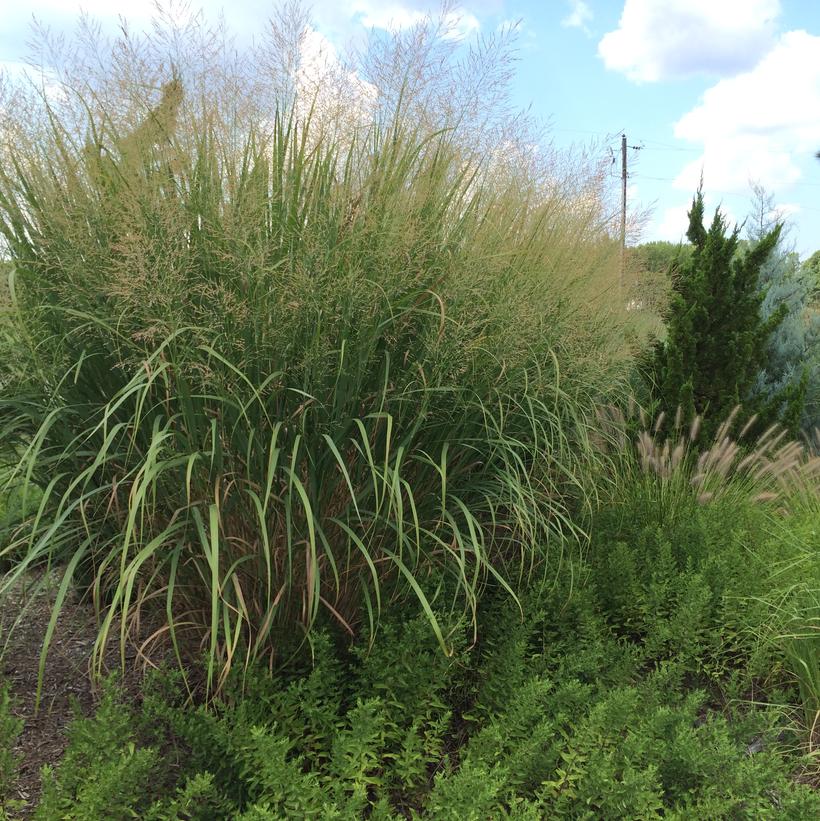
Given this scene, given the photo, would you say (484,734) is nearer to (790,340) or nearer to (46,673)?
(46,673)

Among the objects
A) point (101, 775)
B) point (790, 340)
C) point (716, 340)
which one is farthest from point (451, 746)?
point (790, 340)

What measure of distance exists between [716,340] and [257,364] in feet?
13.7

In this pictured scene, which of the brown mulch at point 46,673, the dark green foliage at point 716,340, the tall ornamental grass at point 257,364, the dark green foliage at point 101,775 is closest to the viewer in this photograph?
the dark green foliage at point 101,775

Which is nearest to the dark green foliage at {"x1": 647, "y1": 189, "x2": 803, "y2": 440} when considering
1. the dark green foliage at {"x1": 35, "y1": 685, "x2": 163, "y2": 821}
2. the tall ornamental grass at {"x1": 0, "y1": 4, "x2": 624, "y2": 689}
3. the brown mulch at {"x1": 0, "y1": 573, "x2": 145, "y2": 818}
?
the tall ornamental grass at {"x1": 0, "y1": 4, "x2": 624, "y2": 689}

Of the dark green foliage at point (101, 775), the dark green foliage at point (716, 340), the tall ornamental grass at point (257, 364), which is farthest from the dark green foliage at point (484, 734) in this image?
the dark green foliage at point (716, 340)

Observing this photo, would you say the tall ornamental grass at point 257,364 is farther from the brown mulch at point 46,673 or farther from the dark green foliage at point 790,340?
the dark green foliage at point 790,340

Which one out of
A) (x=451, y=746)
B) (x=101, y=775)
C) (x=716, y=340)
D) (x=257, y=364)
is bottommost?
(x=451, y=746)

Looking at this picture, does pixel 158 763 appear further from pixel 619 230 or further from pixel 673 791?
pixel 619 230

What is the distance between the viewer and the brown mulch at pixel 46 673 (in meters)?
2.30

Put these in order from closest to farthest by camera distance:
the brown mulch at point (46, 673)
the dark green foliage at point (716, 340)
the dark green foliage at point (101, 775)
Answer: the dark green foliage at point (101, 775) → the brown mulch at point (46, 673) → the dark green foliage at point (716, 340)

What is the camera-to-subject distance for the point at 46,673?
104 inches

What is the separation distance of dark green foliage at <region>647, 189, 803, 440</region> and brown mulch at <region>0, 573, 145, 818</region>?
3.88 m

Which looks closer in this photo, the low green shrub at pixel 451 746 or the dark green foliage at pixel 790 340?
the low green shrub at pixel 451 746

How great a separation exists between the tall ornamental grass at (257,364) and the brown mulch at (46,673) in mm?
153
